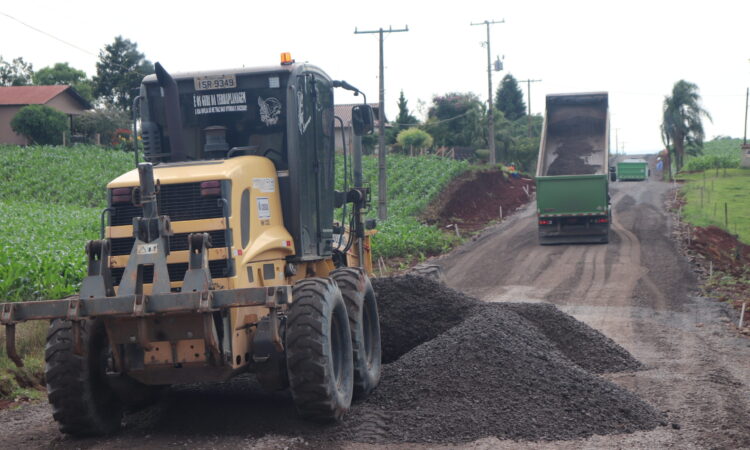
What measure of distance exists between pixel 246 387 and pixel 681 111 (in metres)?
64.1

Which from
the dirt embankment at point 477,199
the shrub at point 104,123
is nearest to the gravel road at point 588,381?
the dirt embankment at point 477,199

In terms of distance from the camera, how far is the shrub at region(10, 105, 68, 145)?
59156 mm

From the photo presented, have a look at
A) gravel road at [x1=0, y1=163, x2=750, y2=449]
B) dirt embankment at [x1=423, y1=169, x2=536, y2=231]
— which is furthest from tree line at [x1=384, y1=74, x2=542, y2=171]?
gravel road at [x1=0, y1=163, x2=750, y2=449]

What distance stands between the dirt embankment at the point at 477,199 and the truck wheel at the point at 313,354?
27054 mm

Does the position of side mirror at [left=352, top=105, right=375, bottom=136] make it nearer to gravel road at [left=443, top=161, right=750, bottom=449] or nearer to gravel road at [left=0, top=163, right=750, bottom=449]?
gravel road at [left=0, top=163, right=750, bottom=449]

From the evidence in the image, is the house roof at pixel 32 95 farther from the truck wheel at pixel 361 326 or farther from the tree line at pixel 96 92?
the truck wheel at pixel 361 326

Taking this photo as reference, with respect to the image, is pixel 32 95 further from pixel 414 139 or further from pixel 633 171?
pixel 633 171

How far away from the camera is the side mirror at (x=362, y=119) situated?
32.9 feet

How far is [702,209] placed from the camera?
34219 millimetres

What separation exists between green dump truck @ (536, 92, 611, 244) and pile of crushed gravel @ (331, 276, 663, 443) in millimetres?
15865

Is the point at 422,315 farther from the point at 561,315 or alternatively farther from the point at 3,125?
the point at 3,125

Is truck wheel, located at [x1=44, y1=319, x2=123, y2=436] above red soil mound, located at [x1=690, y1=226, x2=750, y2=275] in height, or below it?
above

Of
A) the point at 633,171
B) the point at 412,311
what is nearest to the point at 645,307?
the point at 412,311

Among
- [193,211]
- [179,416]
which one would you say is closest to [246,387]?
[179,416]
